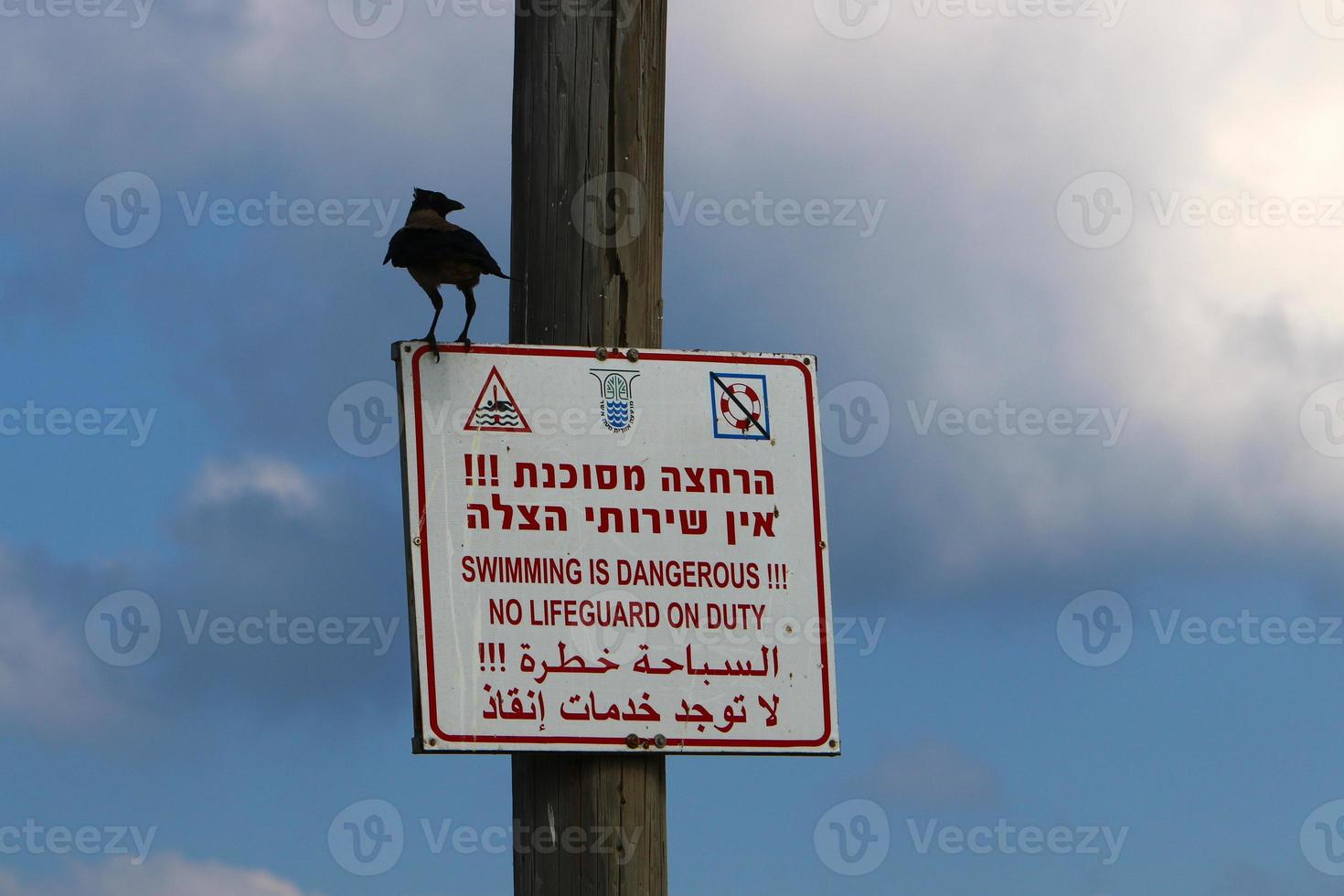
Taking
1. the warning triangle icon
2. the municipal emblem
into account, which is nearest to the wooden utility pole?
the municipal emblem

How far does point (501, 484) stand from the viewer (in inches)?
142

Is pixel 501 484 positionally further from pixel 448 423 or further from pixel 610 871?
pixel 610 871

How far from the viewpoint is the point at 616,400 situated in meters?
3.74

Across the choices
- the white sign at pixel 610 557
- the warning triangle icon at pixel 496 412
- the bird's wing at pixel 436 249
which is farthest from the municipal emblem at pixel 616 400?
the bird's wing at pixel 436 249

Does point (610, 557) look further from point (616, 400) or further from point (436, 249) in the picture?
point (436, 249)

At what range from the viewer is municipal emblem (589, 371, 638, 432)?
3.72 metres

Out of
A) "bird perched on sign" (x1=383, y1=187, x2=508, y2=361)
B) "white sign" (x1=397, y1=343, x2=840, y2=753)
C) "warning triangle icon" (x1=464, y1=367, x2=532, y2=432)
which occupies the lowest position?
"white sign" (x1=397, y1=343, x2=840, y2=753)

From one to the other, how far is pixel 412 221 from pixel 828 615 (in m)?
1.34

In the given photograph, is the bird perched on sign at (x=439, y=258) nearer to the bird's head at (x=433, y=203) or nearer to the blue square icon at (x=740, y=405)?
the bird's head at (x=433, y=203)

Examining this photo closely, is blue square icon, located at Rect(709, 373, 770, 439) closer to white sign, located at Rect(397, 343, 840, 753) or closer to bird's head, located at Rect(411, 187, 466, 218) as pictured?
white sign, located at Rect(397, 343, 840, 753)

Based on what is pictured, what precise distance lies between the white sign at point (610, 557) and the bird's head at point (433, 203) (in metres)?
0.39

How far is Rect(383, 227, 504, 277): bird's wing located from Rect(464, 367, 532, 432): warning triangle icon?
0.27 m

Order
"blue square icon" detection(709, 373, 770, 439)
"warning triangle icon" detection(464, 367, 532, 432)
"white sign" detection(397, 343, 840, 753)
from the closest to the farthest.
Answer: "white sign" detection(397, 343, 840, 753)
"warning triangle icon" detection(464, 367, 532, 432)
"blue square icon" detection(709, 373, 770, 439)

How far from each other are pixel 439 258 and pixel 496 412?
384 millimetres
